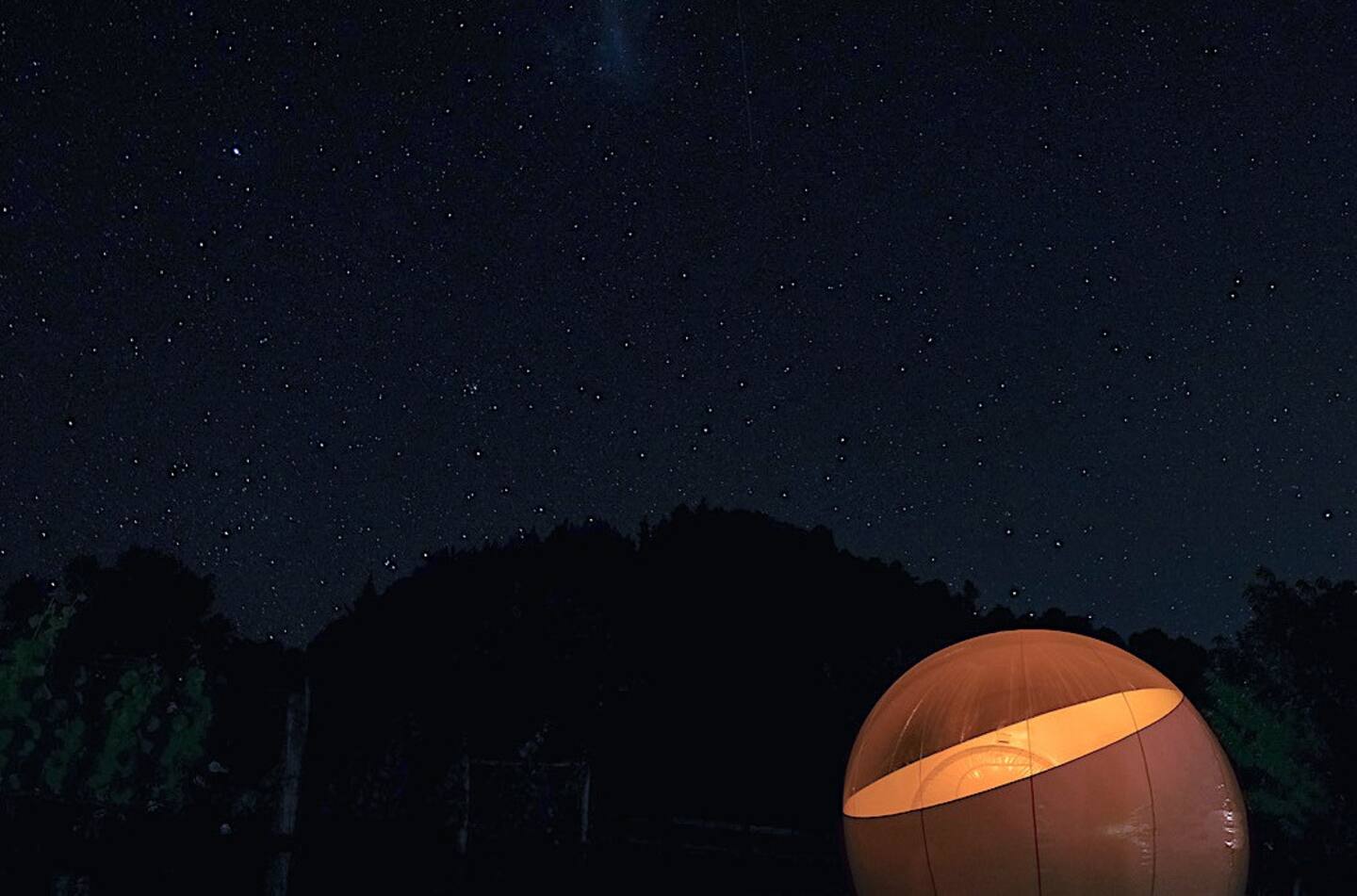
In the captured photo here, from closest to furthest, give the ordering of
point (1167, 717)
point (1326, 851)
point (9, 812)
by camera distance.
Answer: point (1167, 717)
point (9, 812)
point (1326, 851)

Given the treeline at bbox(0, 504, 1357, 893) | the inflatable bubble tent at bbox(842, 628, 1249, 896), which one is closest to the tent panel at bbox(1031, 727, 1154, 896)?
the inflatable bubble tent at bbox(842, 628, 1249, 896)

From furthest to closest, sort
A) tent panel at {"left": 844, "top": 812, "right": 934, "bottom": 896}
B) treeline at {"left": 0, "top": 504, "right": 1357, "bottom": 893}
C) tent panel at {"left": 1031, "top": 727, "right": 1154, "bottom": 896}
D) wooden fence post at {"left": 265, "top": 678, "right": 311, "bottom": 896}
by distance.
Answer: treeline at {"left": 0, "top": 504, "right": 1357, "bottom": 893} < wooden fence post at {"left": 265, "top": 678, "right": 311, "bottom": 896} < tent panel at {"left": 844, "top": 812, "right": 934, "bottom": 896} < tent panel at {"left": 1031, "top": 727, "right": 1154, "bottom": 896}

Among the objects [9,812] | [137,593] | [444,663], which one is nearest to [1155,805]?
[9,812]

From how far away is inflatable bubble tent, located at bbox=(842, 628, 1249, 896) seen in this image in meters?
4.68

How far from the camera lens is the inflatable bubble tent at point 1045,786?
15.4 ft

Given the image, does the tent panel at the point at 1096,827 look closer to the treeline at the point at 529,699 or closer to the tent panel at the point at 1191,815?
the tent panel at the point at 1191,815

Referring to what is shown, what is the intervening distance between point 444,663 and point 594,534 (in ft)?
28.7

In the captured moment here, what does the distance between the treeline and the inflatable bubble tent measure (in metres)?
1.12

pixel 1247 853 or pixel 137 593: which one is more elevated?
pixel 137 593

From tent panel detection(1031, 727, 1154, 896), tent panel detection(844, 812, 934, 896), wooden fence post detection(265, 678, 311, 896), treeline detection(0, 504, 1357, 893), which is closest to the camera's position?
tent panel detection(1031, 727, 1154, 896)

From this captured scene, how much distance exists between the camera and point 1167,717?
5.03 meters

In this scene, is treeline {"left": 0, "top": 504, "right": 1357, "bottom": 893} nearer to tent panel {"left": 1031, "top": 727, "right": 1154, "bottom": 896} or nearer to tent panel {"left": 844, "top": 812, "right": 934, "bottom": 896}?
tent panel {"left": 1031, "top": 727, "right": 1154, "bottom": 896}

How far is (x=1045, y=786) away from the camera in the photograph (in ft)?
15.6

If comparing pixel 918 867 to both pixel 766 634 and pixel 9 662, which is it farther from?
pixel 766 634
